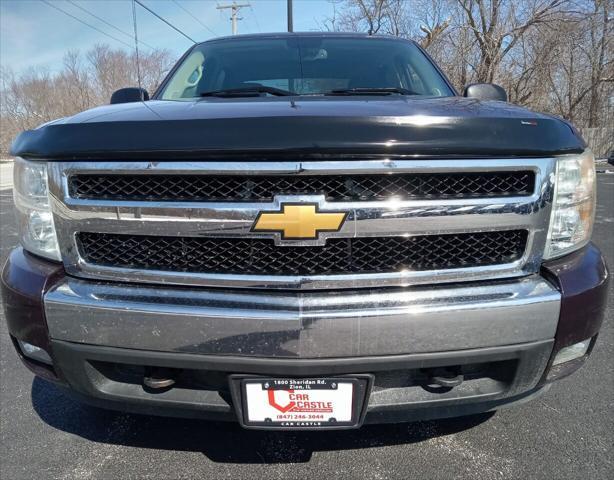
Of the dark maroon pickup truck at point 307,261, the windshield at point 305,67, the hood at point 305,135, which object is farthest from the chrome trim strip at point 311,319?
the windshield at point 305,67

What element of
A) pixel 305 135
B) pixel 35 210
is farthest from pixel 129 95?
pixel 305 135

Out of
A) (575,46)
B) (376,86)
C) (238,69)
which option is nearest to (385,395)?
(376,86)

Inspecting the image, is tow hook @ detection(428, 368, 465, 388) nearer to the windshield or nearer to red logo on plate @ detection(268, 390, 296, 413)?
red logo on plate @ detection(268, 390, 296, 413)

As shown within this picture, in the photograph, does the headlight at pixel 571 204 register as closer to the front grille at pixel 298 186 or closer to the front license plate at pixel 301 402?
the front grille at pixel 298 186

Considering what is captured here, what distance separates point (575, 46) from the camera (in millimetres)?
20250

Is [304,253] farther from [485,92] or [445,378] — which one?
[485,92]

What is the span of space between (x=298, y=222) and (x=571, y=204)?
0.98 metres

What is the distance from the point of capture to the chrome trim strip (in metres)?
1.45

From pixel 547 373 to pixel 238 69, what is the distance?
7.90ft

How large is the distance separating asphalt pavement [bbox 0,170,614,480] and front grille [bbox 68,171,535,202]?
1.17 m

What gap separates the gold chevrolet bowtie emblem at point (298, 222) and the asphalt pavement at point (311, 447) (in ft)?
3.54

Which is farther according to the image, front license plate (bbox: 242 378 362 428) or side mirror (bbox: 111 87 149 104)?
side mirror (bbox: 111 87 149 104)

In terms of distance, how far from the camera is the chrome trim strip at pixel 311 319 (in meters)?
1.45

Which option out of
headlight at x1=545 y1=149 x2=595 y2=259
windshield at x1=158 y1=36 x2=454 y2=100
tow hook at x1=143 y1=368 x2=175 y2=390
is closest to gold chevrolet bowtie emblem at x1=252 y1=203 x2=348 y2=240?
tow hook at x1=143 y1=368 x2=175 y2=390
